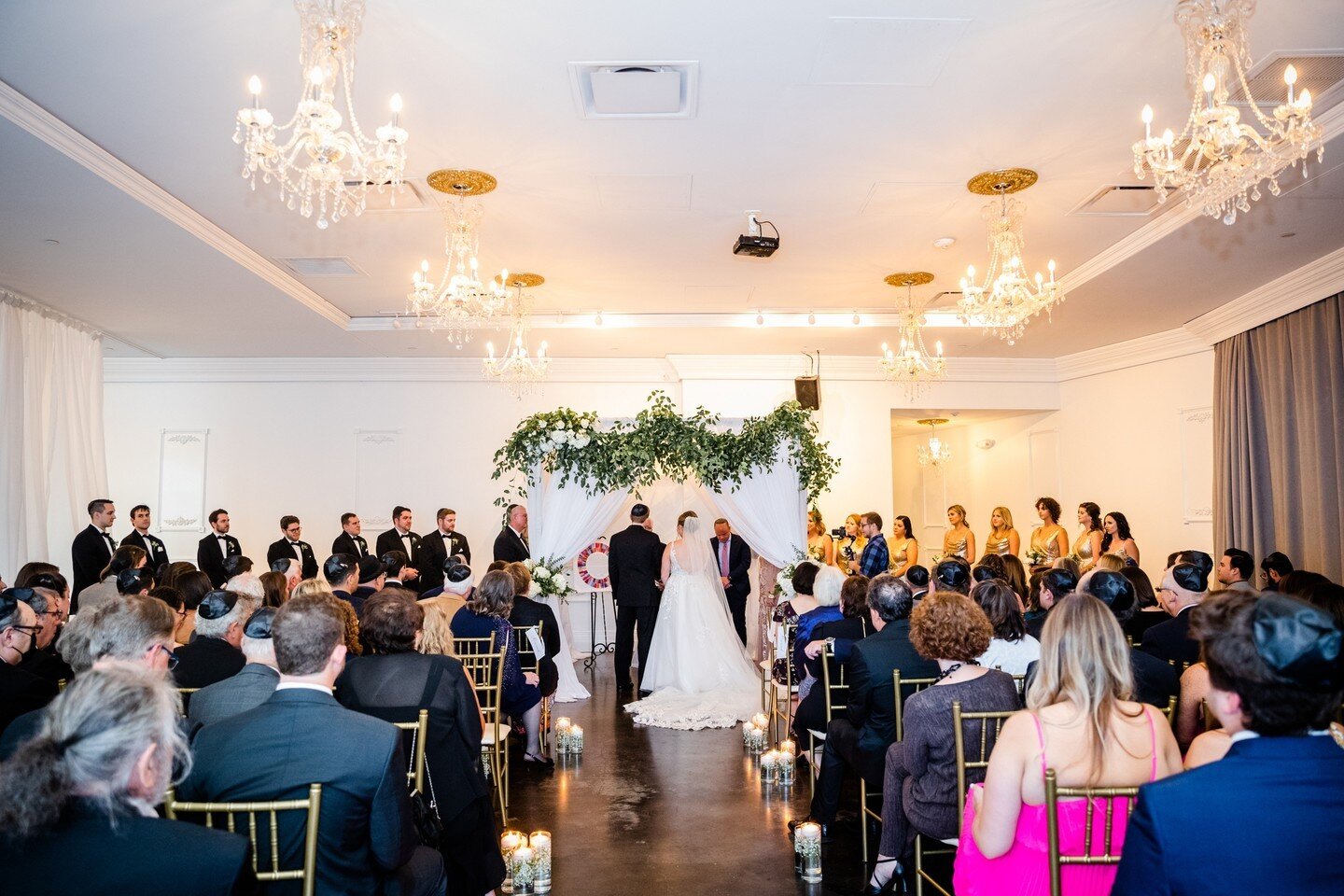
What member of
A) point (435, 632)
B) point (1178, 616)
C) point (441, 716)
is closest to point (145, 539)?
point (435, 632)

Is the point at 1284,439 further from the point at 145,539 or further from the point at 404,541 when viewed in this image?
the point at 145,539

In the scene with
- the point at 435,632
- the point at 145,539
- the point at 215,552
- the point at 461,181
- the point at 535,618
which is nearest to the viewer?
the point at 435,632

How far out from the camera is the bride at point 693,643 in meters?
7.86

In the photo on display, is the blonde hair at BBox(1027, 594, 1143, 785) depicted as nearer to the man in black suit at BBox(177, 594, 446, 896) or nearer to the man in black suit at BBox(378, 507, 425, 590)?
the man in black suit at BBox(177, 594, 446, 896)

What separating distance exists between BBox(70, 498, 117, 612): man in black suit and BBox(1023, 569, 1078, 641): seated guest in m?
7.84

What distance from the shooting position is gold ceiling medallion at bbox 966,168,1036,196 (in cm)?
607

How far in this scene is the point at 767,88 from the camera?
493cm

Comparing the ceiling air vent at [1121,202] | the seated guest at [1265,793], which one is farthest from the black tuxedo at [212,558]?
the seated guest at [1265,793]

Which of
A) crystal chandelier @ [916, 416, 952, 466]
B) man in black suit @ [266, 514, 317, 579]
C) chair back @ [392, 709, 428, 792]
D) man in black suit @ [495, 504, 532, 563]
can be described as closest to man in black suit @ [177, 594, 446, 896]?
chair back @ [392, 709, 428, 792]

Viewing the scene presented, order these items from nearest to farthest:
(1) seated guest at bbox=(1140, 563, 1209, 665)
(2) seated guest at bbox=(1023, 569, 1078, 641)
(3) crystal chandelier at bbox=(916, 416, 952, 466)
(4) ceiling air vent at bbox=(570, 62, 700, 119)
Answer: (1) seated guest at bbox=(1140, 563, 1209, 665), (2) seated guest at bbox=(1023, 569, 1078, 641), (4) ceiling air vent at bbox=(570, 62, 700, 119), (3) crystal chandelier at bbox=(916, 416, 952, 466)

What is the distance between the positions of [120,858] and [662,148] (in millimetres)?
4942

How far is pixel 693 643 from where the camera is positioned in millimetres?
7953

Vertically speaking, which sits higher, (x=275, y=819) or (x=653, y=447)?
(x=653, y=447)

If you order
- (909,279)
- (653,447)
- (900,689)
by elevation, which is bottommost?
(900,689)
